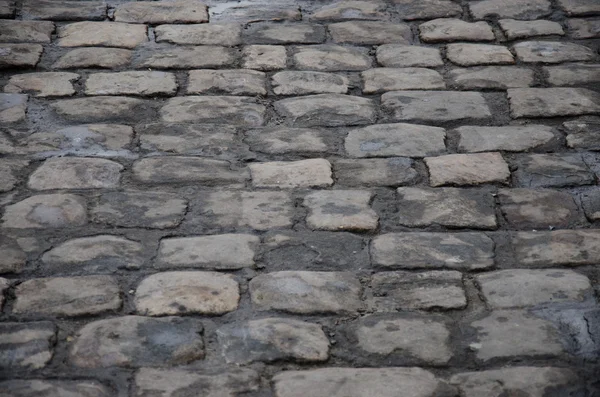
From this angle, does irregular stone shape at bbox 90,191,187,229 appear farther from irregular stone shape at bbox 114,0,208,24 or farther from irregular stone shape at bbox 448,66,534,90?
irregular stone shape at bbox 114,0,208,24

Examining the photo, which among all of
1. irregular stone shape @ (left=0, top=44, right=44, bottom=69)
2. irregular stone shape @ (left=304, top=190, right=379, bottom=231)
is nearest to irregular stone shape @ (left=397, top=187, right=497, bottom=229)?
irregular stone shape @ (left=304, top=190, right=379, bottom=231)

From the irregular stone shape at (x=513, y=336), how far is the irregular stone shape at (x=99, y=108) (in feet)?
5.88

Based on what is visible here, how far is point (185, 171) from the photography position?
3.41 metres

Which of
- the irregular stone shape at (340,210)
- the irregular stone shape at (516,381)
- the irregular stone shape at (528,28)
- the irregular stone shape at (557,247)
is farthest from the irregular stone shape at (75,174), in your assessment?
the irregular stone shape at (528,28)

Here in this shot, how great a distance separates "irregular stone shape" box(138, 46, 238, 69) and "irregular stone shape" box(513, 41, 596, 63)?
1290 mm

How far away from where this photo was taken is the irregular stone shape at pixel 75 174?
10.8 ft

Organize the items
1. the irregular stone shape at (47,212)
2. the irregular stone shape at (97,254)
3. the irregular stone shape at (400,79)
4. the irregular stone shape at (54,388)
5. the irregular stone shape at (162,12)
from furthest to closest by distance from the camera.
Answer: the irregular stone shape at (162,12) → the irregular stone shape at (400,79) → the irregular stone shape at (47,212) → the irregular stone shape at (97,254) → the irregular stone shape at (54,388)

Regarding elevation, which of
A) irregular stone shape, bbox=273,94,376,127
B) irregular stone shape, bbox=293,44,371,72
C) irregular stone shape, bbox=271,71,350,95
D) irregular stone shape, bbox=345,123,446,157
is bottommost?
irregular stone shape, bbox=345,123,446,157

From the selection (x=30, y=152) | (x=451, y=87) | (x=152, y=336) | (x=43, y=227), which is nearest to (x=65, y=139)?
(x=30, y=152)

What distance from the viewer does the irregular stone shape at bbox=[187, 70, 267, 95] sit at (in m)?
4.00

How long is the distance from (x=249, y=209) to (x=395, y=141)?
2.38 feet

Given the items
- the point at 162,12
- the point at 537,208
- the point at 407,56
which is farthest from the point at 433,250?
the point at 162,12

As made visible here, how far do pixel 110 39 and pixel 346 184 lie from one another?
64.7 inches

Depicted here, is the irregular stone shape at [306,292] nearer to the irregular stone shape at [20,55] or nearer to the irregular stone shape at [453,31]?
the irregular stone shape at [20,55]
